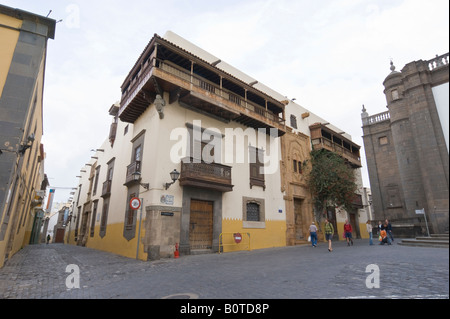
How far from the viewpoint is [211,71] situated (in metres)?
15.5

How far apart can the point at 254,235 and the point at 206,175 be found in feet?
17.8

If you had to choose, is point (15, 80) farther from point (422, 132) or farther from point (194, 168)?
point (422, 132)

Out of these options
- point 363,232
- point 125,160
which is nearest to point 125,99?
point 125,160

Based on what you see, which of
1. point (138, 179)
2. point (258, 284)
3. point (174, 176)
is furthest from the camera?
point (138, 179)

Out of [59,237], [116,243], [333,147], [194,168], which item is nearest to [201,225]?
[194,168]

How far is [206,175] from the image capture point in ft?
44.0

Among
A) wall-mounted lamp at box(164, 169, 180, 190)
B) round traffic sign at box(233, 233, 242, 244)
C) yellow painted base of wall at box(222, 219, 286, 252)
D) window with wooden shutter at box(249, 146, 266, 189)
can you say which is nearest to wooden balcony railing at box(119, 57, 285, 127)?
window with wooden shutter at box(249, 146, 266, 189)

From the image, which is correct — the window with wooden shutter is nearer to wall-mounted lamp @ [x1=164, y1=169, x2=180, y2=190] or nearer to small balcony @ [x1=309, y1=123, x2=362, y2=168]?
wall-mounted lamp @ [x1=164, y1=169, x2=180, y2=190]

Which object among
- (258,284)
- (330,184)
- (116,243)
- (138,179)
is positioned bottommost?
(258,284)

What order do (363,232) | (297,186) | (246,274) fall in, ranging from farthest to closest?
1. (363,232)
2. (297,186)
3. (246,274)

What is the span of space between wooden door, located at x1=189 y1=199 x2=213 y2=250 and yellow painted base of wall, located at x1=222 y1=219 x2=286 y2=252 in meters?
0.92

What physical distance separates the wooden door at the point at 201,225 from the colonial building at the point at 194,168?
0.17 ft
